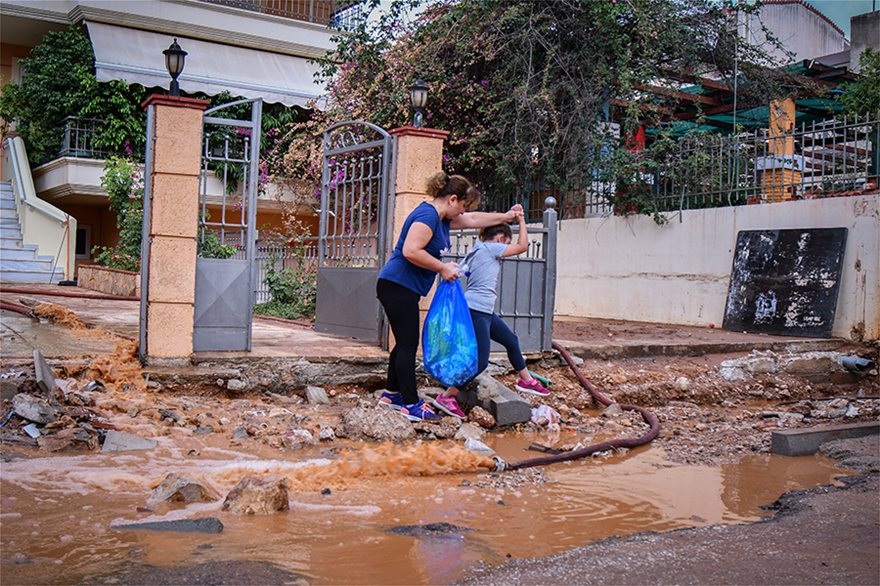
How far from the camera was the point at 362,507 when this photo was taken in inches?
174

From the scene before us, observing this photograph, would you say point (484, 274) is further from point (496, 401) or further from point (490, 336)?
point (496, 401)

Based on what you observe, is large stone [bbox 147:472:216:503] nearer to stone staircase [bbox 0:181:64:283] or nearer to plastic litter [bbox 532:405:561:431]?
plastic litter [bbox 532:405:561:431]

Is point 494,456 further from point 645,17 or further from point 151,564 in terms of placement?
point 645,17

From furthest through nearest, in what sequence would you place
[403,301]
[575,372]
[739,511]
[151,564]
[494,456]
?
[575,372] → [403,301] → [494,456] → [739,511] → [151,564]

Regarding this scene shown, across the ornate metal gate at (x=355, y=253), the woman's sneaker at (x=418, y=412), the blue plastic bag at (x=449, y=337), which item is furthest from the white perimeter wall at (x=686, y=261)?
the woman's sneaker at (x=418, y=412)

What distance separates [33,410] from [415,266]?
2813 mm

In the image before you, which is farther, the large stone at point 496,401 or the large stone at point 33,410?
the large stone at point 496,401

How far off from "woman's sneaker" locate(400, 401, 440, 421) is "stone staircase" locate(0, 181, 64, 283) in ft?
43.6

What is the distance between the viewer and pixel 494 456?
5.63 m

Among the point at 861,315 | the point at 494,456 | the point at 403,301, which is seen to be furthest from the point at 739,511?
the point at 861,315

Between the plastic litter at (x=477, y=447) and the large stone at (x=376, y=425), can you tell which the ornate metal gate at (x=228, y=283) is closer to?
the large stone at (x=376, y=425)

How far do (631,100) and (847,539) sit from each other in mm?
10954

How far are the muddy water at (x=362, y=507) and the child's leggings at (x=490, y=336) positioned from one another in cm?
101

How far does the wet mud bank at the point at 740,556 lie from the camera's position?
133 inches
